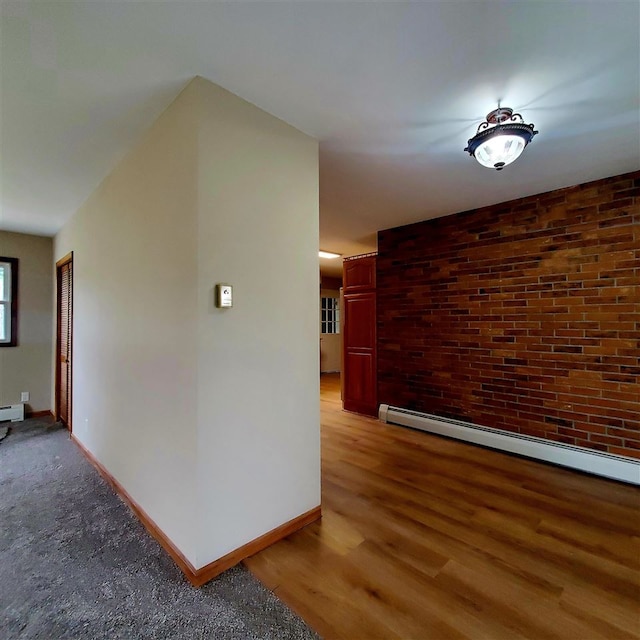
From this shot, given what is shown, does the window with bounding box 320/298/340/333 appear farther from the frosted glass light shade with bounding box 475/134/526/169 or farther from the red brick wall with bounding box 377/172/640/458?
the frosted glass light shade with bounding box 475/134/526/169

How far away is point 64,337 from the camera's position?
402cm

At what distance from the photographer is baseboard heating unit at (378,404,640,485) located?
2.66 m

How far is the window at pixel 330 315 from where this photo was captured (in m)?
8.75

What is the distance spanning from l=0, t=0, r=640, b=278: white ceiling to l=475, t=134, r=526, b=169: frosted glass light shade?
0.65 feet

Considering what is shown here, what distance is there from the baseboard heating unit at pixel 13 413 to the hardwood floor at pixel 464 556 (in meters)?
4.17

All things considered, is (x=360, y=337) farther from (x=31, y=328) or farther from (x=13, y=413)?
(x=13, y=413)

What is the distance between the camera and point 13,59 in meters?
1.49

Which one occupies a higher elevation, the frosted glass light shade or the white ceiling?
the white ceiling

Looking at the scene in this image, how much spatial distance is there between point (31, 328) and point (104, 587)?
4222 mm

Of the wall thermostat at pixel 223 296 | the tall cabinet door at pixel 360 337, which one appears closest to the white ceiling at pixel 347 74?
the wall thermostat at pixel 223 296

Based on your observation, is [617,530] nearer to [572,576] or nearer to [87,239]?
[572,576]

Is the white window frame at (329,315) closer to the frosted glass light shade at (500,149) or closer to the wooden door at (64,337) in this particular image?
the wooden door at (64,337)

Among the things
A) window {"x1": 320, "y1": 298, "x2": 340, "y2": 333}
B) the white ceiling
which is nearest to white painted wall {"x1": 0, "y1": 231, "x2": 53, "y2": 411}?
the white ceiling

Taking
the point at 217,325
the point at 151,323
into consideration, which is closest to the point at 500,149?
the point at 217,325
